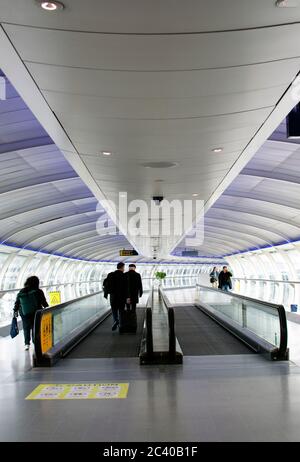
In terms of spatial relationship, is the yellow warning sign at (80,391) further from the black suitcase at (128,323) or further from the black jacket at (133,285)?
the black suitcase at (128,323)

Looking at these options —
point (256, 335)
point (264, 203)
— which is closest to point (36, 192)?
point (264, 203)

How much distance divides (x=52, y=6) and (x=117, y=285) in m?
8.93

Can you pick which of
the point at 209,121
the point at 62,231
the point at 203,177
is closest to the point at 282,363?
the point at 209,121

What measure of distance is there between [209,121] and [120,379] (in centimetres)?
362

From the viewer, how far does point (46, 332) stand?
8422 mm

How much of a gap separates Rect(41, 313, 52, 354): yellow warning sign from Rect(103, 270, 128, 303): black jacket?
11.4 ft

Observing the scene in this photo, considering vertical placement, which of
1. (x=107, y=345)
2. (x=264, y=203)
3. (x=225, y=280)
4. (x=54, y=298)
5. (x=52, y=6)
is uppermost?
(x=264, y=203)

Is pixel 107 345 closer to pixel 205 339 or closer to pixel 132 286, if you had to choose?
pixel 132 286

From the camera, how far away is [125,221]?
62.5 ft

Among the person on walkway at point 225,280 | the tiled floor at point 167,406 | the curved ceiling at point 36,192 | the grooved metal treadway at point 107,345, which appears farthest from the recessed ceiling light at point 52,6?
the person on walkway at point 225,280

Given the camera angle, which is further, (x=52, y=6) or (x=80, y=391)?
(x=80, y=391)

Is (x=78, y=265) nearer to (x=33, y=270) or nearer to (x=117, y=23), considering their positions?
(x=33, y=270)

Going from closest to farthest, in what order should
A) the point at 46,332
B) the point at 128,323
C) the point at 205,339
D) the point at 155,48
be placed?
the point at 155,48
the point at 46,332
the point at 205,339
the point at 128,323

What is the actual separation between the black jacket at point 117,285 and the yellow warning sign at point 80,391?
5.49m
